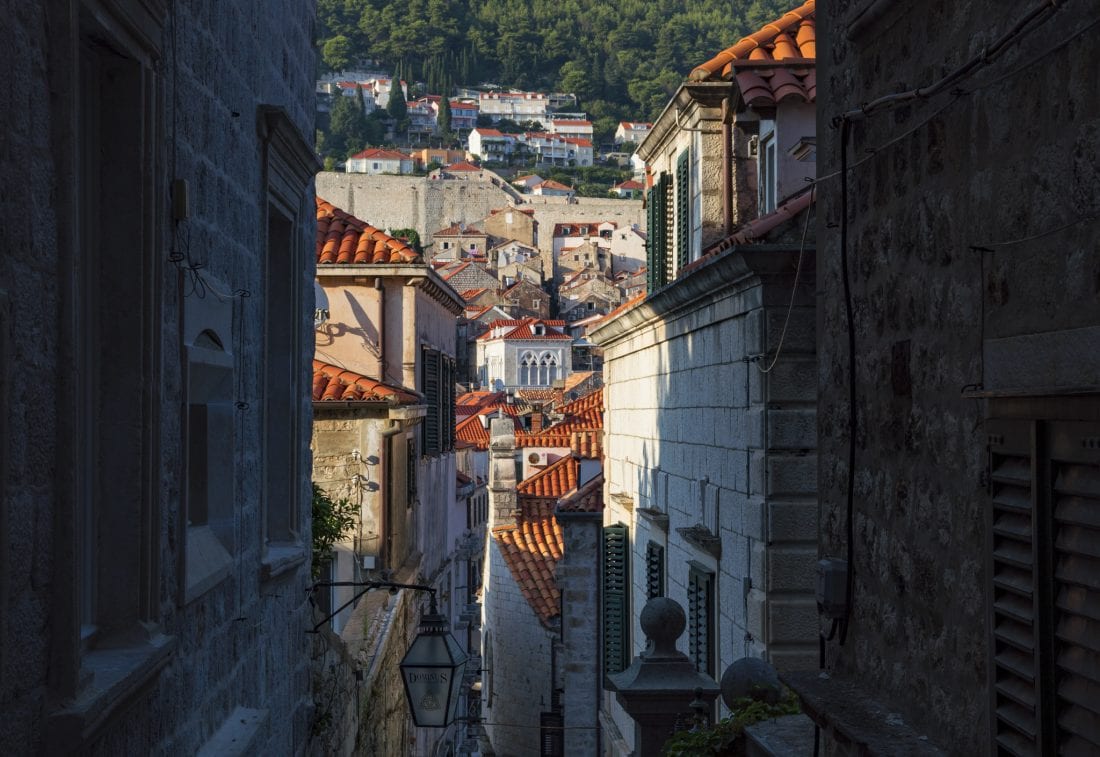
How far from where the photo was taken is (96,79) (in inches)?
187

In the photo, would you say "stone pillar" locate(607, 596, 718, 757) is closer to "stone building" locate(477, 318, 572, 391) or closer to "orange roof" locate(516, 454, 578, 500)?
"orange roof" locate(516, 454, 578, 500)

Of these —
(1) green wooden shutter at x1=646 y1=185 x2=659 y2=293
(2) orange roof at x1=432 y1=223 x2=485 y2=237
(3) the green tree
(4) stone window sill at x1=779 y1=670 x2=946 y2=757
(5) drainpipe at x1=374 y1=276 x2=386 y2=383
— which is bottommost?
(4) stone window sill at x1=779 y1=670 x2=946 y2=757

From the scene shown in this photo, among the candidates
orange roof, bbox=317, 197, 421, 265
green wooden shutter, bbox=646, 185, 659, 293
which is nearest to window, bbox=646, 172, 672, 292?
green wooden shutter, bbox=646, 185, 659, 293

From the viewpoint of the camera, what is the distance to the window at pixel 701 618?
11.4 metres

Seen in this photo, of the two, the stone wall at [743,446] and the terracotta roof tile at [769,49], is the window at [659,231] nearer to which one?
the stone wall at [743,446]

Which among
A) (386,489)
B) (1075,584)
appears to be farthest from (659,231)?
(1075,584)

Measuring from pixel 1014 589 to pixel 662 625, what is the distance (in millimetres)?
4284

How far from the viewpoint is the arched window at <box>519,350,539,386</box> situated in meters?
90.7

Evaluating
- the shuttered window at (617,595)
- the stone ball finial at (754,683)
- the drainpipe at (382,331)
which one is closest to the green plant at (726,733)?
the stone ball finial at (754,683)

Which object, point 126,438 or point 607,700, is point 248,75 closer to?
point 126,438

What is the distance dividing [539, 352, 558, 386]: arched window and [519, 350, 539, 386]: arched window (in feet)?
1.16

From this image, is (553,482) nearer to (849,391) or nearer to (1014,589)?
(849,391)

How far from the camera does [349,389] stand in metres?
16.7

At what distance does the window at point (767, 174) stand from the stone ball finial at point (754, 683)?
17.5 feet
